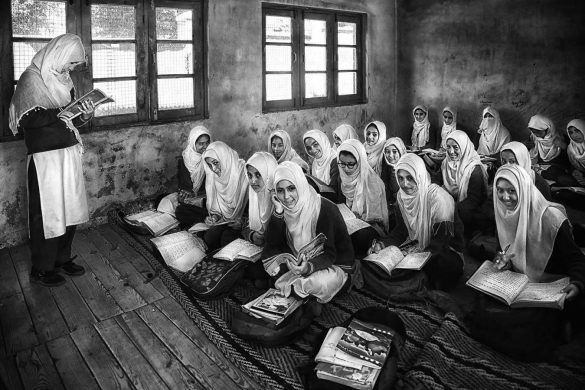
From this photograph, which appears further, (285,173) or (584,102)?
(584,102)

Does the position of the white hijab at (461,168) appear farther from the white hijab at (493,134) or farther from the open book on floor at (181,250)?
Result: the open book on floor at (181,250)

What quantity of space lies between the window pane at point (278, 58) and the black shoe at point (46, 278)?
4.12 meters

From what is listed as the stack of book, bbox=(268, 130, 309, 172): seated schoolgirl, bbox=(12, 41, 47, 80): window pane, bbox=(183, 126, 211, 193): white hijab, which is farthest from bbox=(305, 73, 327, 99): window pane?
the stack of book

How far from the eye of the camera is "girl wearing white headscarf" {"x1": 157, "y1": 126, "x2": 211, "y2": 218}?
4.99m

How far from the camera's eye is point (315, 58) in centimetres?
727

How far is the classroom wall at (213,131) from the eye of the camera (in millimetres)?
4668

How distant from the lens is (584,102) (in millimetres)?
6965

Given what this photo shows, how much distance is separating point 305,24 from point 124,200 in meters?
3.76

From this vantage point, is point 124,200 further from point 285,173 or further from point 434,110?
point 434,110

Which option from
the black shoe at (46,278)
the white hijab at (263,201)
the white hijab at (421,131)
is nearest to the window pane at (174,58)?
the white hijab at (263,201)

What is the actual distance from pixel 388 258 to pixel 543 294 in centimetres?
109

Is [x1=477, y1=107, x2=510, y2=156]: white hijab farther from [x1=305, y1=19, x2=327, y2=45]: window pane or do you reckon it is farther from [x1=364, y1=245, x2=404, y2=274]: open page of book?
[x1=364, y1=245, x2=404, y2=274]: open page of book

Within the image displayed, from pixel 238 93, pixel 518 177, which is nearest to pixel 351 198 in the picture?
pixel 518 177

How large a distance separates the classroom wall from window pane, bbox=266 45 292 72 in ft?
0.82
